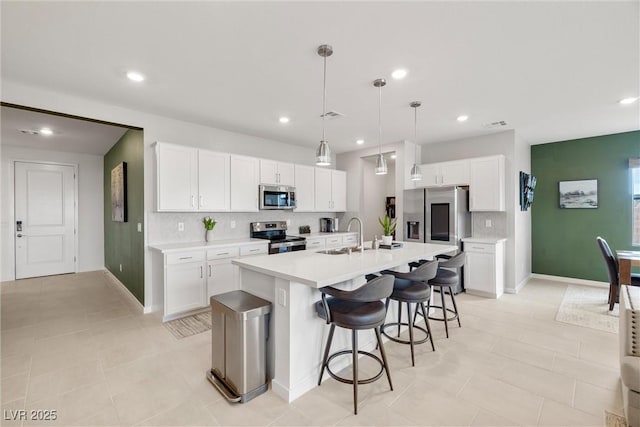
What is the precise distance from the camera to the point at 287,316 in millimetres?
2131

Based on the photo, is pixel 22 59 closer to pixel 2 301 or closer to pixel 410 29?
pixel 410 29

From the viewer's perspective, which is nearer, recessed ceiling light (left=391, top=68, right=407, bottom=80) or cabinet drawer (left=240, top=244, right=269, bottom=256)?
recessed ceiling light (left=391, top=68, right=407, bottom=80)

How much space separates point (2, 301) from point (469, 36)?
266 inches

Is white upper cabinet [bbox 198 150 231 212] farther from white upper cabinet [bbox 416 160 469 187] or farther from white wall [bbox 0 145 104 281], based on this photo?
white wall [bbox 0 145 104 281]

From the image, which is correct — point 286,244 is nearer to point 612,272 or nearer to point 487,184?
point 487,184

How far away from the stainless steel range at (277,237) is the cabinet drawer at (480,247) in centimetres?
263

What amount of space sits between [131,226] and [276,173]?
2364mm

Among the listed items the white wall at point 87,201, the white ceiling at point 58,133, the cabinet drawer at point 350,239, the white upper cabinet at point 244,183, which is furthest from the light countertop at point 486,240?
the white wall at point 87,201

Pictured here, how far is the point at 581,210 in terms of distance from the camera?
5332mm

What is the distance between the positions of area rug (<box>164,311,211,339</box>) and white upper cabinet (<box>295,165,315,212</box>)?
247cm

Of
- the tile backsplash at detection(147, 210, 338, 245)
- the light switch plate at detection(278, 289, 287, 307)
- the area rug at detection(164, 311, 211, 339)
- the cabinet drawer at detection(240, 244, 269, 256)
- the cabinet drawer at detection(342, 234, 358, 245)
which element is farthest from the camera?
the cabinet drawer at detection(342, 234, 358, 245)

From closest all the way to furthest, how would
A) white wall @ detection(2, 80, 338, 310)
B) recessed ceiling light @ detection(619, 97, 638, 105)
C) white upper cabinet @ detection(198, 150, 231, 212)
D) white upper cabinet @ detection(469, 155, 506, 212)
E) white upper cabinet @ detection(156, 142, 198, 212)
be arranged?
white wall @ detection(2, 80, 338, 310)
recessed ceiling light @ detection(619, 97, 638, 105)
white upper cabinet @ detection(156, 142, 198, 212)
white upper cabinet @ detection(198, 150, 231, 212)
white upper cabinet @ detection(469, 155, 506, 212)

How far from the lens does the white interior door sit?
18.9ft

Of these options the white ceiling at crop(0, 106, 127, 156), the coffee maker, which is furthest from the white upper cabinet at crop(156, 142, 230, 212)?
the coffee maker
